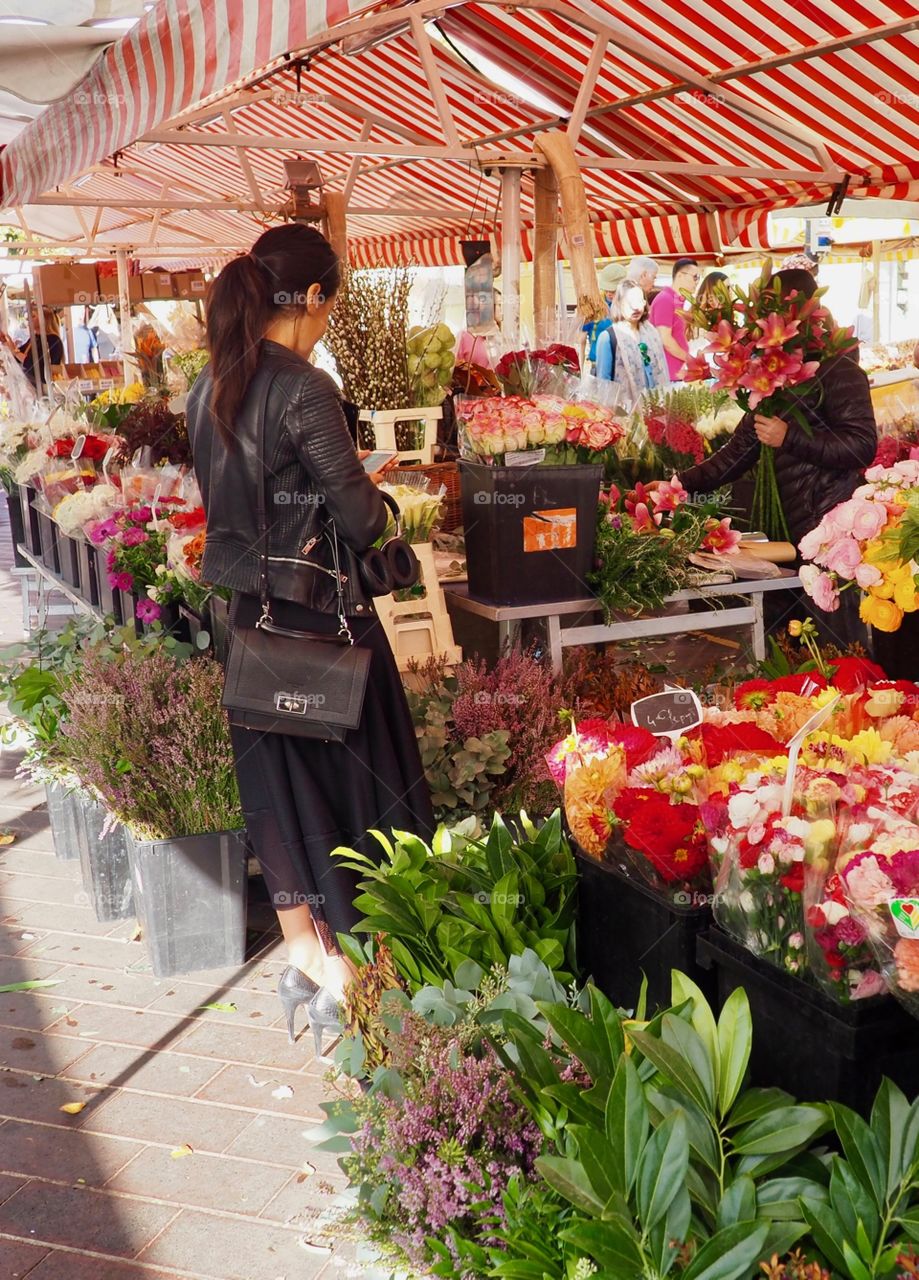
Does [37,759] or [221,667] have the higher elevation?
[221,667]

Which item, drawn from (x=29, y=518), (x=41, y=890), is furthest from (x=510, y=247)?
(x=41, y=890)

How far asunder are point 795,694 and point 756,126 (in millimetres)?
6755

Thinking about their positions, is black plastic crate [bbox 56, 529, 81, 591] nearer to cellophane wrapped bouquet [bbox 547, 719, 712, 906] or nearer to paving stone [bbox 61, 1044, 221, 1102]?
paving stone [bbox 61, 1044, 221, 1102]

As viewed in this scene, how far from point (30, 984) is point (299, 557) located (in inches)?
61.7

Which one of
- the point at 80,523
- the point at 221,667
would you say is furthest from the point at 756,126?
the point at 221,667

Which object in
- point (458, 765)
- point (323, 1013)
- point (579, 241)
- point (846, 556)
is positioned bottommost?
point (323, 1013)

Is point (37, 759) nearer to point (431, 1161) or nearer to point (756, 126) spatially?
point (431, 1161)

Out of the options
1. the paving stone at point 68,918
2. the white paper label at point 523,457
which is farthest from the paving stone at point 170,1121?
the white paper label at point 523,457

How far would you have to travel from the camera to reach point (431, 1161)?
1518mm

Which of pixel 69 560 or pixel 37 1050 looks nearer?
pixel 37 1050

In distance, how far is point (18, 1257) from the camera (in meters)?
2.32

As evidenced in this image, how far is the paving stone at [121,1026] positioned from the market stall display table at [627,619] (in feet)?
4.52

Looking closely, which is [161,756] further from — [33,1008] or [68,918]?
[68,918]

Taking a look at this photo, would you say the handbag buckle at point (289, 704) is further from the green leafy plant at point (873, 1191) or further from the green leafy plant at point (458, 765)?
the green leafy plant at point (873, 1191)
